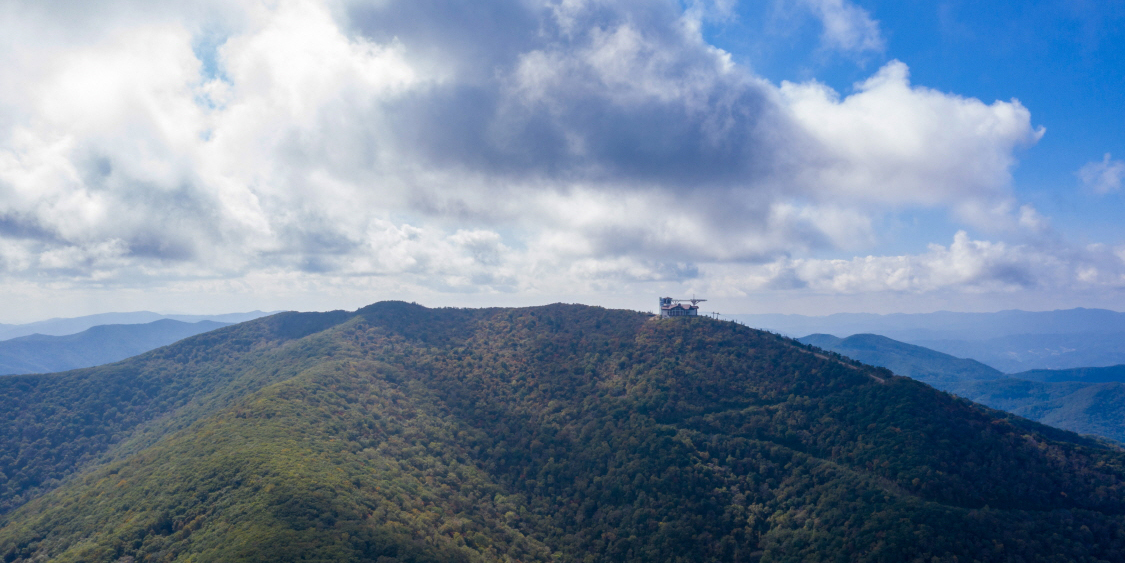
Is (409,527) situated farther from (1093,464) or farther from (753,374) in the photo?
(1093,464)

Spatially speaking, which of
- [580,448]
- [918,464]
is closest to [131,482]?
[580,448]

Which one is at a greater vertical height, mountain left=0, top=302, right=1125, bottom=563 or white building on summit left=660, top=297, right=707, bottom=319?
white building on summit left=660, top=297, right=707, bottom=319

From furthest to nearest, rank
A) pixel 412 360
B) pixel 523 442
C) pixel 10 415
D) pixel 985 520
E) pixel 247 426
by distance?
pixel 412 360 < pixel 10 415 < pixel 523 442 < pixel 247 426 < pixel 985 520

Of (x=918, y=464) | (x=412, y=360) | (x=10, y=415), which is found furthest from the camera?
(x=412, y=360)

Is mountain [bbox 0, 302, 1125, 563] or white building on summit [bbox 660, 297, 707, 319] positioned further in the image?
white building on summit [bbox 660, 297, 707, 319]

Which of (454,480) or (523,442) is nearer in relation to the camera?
(454,480)

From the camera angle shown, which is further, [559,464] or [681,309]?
[681,309]

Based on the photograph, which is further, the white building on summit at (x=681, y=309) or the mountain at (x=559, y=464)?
the white building on summit at (x=681, y=309)

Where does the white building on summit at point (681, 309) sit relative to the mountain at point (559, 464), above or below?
above
